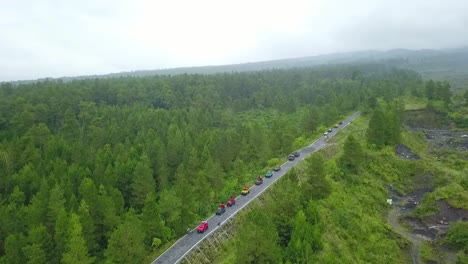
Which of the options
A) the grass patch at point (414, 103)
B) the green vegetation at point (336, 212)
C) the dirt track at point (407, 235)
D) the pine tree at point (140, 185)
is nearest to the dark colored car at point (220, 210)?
the green vegetation at point (336, 212)

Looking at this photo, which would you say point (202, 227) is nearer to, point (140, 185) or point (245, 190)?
point (245, 190)

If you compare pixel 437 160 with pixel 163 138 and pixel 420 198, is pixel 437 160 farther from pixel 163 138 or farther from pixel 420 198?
pixel 163 138

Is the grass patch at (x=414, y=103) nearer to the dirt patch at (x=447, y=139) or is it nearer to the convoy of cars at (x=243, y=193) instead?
the dirt patch at (x=447, y=139)

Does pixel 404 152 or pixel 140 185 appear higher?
pixel 140 185

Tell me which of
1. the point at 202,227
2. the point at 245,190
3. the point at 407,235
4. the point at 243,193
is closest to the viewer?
the point at 202,227

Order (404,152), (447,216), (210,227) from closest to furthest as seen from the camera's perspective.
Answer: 1. (210,227)
2. (447,216)
3. (404,152)

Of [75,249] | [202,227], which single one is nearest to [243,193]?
[202,227]

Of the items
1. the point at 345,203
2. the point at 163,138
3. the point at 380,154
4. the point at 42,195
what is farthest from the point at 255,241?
the point at 163,138
